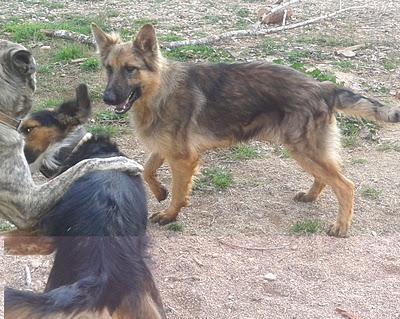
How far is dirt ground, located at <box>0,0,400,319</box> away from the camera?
479 cm

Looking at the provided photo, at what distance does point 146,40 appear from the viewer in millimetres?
6047

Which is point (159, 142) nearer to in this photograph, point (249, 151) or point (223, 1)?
point (249, 151)

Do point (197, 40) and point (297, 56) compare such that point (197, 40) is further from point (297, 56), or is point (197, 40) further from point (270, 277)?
point (270, 277)

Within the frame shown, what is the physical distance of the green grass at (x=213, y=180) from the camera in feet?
21.4

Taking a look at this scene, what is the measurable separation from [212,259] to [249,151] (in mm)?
2076

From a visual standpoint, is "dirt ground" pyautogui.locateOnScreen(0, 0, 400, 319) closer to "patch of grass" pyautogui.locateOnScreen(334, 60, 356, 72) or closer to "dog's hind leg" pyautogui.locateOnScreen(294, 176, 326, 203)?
"dog's hind leg" pyautogui.locateOnScreen(294, 176, 326, 203)

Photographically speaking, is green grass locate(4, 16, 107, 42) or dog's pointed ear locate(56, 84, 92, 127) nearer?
dog's pointed ear locate(56, 84, 92, 127)

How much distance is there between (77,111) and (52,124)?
206 mm

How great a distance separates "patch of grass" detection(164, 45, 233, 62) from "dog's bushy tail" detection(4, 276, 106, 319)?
22.1 ft

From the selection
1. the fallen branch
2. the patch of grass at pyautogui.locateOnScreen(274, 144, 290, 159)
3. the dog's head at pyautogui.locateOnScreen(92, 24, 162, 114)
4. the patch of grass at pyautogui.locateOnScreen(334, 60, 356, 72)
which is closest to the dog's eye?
the dog's head at pyautogui.locateOnScreen(92, 24, 162, 114)

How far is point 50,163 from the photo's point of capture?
16.1 ft

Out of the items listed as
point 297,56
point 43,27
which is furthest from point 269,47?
point 43,27

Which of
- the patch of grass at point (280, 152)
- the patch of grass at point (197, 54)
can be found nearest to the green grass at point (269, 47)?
the patch of grass at point (197, 54)

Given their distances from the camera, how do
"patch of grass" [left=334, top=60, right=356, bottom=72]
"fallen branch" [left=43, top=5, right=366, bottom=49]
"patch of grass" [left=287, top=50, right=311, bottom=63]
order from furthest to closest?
1. "fallen branch" [left=43, top=5, right=366, bottom=49]
2. "patch of grass" [left=287, top=50, right=311, bottom=63]
3. "patch of grass" [left=334, top=60, right=356, bottom=72]
